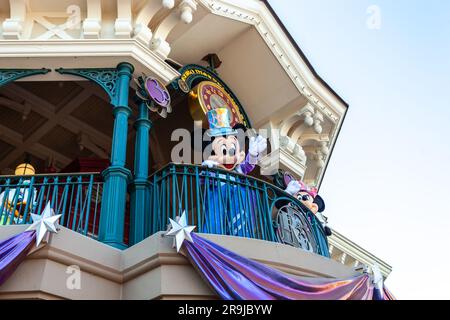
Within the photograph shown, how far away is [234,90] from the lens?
31.1 feet

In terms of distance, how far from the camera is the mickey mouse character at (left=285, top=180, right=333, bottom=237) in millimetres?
8016

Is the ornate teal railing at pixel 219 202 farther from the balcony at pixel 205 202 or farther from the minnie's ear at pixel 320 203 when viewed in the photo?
the minnie's ear at pixel 320 203

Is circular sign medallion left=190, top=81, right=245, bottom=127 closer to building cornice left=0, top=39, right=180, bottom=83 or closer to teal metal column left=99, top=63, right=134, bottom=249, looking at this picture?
building cornice left=0, top=39, right=180, bottom=83

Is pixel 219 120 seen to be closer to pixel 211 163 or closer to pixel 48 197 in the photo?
pixel 211 163

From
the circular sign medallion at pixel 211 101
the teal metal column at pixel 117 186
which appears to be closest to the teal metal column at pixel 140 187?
the teal metal column at pixel 117 186

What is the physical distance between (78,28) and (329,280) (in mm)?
4417

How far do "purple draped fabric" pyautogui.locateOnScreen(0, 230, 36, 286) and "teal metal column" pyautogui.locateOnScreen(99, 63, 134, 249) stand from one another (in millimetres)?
945

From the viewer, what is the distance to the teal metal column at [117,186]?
5684 millimetres

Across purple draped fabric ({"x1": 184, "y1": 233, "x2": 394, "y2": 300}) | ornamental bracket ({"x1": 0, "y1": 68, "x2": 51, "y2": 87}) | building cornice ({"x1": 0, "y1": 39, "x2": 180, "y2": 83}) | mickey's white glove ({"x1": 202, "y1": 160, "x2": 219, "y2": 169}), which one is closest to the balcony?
mickey's white glove ({"x1": 202, "y1": 160, "x2": 219, "y2": 169})

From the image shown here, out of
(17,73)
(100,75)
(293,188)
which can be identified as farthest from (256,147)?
(17,73)

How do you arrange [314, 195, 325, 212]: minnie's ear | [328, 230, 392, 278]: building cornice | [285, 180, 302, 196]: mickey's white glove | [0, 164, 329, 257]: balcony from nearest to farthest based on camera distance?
[0, 164, 329, 257]: balcony < [285, 180, 302, 196]: mickey's white glove < [314, 195, 325, 212]: minnie's ear < [328, 230, 392, 278]: building cornice

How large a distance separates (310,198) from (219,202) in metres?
2.55

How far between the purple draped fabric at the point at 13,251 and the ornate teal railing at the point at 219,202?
4.69 ft

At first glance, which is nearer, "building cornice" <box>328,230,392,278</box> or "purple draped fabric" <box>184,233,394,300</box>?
"purple draped fabric" <box>184,233,394,300</box>
